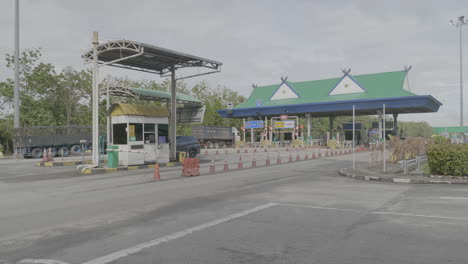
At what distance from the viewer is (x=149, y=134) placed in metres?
17.8

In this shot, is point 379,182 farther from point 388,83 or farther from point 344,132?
point 344,132

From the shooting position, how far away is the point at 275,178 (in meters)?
13.2

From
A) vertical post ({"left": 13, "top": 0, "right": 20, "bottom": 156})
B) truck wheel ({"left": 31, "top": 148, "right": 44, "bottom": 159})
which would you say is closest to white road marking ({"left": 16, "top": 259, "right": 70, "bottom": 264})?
truck wheel ({"left": 31, "top": 148, "right": 44, "bottom": 159})

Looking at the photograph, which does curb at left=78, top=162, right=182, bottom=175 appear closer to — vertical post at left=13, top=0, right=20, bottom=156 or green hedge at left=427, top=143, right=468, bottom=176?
green hedge at left=427, top=143, right=468, bottom=176

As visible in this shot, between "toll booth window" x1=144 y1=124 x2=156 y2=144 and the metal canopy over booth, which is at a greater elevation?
the metal canopy over booth

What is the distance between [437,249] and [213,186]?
7142 mm

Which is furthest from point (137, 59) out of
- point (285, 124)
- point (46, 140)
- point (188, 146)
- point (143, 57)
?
point (285, 124)

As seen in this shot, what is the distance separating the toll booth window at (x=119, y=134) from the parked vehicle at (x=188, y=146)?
570 cm

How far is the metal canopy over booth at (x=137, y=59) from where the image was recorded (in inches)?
618

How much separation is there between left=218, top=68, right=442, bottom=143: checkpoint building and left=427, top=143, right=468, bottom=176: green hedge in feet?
79.6

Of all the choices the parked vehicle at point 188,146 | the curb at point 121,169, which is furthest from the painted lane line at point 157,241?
the parked vehicle at point 188,146

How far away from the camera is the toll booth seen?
1681cm

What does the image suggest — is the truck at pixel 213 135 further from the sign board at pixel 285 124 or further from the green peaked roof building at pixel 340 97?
the sign board at pixel 285 124

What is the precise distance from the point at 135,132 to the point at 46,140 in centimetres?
1391
